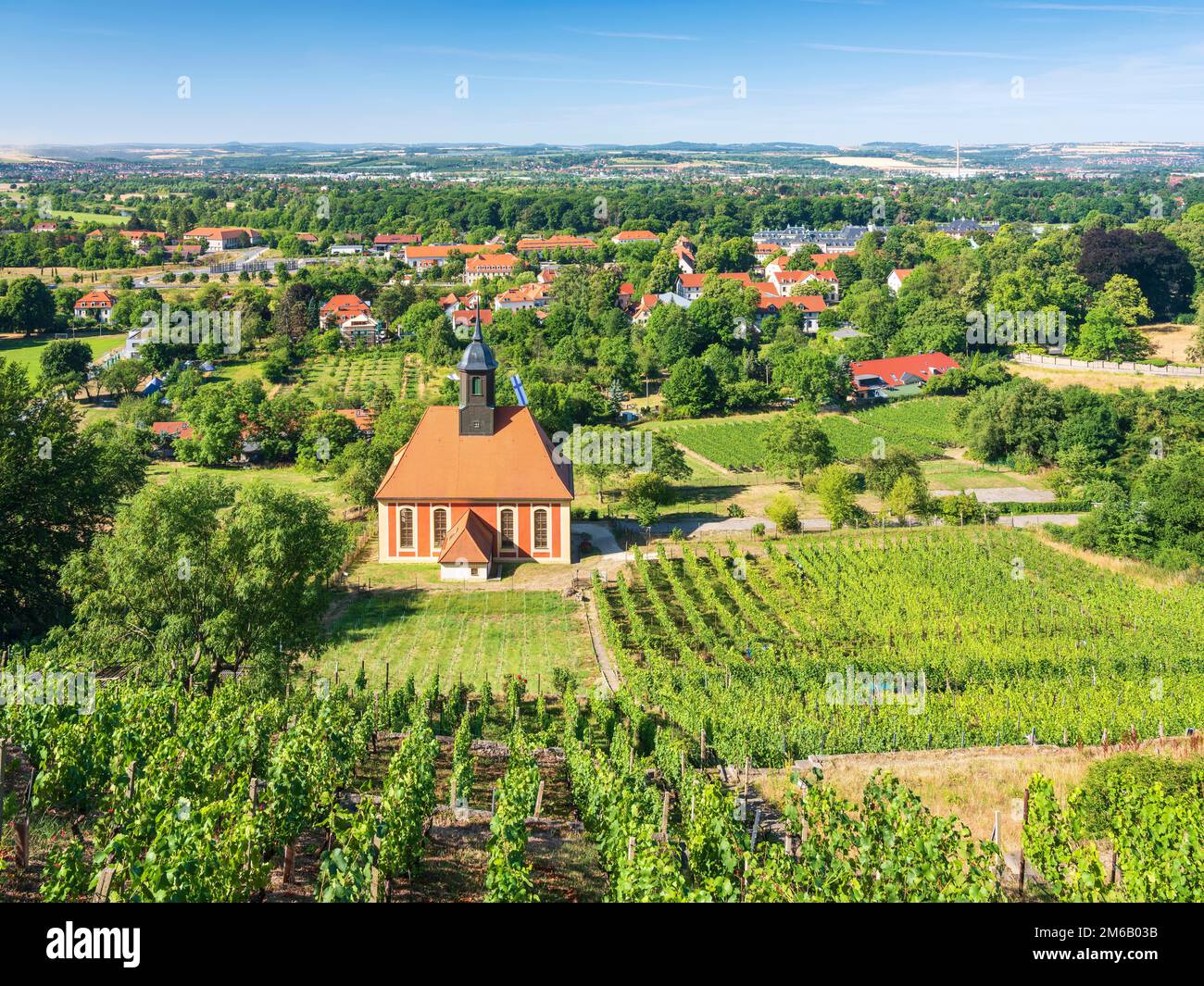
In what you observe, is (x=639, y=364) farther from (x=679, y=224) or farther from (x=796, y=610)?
(x=679, y=224)

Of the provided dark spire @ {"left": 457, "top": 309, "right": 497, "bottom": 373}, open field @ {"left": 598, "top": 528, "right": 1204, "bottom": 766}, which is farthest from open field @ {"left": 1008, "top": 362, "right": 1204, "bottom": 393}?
dark spire @ {"left": 457, "top": 309, "right": 497, "bottom": 373}

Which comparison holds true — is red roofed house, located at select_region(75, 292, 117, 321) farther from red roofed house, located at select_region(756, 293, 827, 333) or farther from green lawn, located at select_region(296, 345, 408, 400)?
red roofed house, located at select_region(756, 293, 827, 333)

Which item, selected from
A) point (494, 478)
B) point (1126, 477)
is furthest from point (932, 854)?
point (1126, 477)

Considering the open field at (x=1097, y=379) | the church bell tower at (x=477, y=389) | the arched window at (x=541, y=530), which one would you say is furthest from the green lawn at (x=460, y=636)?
the open field at (x=1097, y=379)

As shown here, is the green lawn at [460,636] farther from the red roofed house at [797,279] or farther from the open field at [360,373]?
the red roofed house at [797,279]

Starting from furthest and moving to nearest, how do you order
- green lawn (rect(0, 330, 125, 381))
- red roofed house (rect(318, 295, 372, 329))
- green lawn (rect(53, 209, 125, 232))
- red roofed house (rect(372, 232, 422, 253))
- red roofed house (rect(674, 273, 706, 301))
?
green lawn (rect(53, 209, 125, 232))
red roofed house (rect(372, 232, 422, 253))
red roofed house (rect(674, 273, 706, 301))
red roofed house (rect(318, 295, 372, 329))
green lawn (rect(0, 330, 125, 381))
